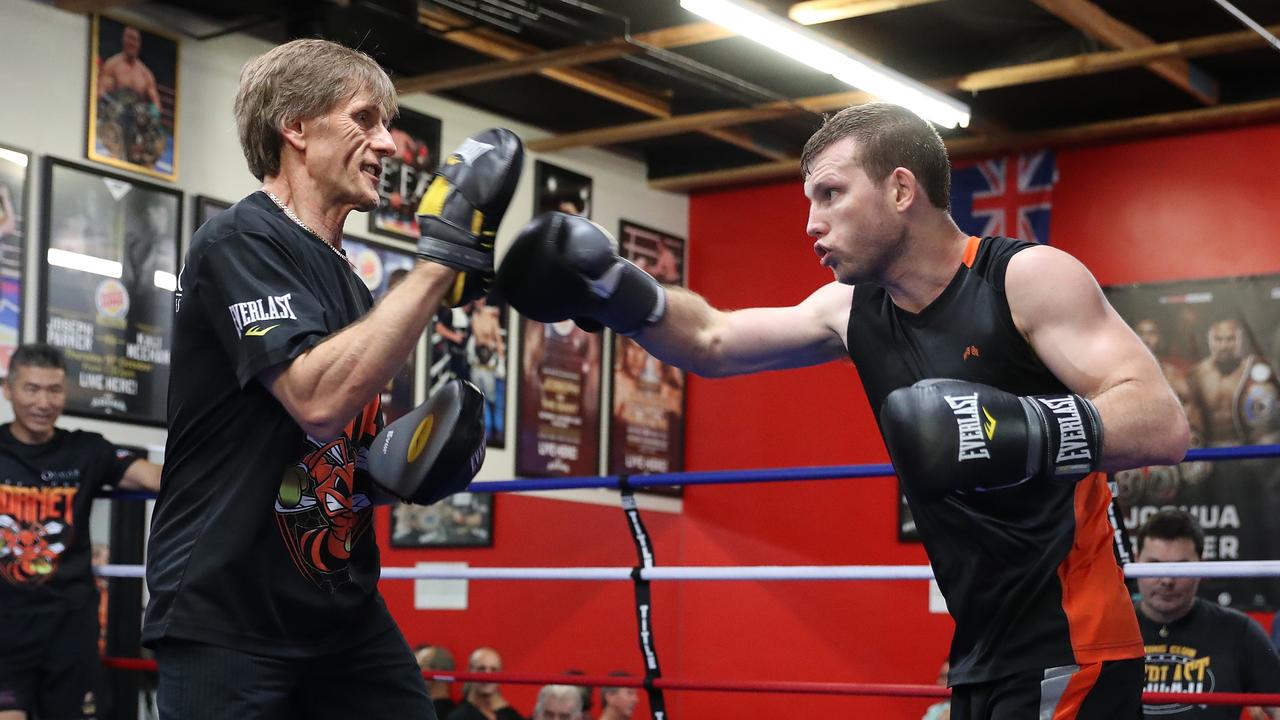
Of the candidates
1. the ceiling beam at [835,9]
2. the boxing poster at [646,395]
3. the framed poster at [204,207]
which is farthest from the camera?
Answer: the boxing poster at [646,395]

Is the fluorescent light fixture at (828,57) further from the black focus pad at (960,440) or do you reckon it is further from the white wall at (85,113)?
the black focus pad at (960,440)

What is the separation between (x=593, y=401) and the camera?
7.70 meters

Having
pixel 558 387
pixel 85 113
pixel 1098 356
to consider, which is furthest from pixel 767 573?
pixel 558 387

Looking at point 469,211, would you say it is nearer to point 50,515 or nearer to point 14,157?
point 50,515

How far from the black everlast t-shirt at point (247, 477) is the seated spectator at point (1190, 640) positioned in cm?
266

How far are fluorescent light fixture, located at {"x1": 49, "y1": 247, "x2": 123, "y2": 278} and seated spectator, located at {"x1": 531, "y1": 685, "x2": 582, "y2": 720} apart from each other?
2.29 metres

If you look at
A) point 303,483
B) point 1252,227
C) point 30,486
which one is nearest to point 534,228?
point 303,483

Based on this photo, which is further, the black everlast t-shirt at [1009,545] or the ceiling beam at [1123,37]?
the ceiling beam at [1123,37]

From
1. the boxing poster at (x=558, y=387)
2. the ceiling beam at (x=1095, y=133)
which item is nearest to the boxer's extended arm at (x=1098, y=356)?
the ceiling beam at (x=1095, y=133)

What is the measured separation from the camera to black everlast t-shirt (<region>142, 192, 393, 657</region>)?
1896 millimetres

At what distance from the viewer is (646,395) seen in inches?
315

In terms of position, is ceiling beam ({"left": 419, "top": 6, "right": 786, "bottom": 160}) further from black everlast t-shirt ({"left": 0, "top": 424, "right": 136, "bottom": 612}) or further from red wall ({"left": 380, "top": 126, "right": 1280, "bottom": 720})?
black everlast t-shirt ({"left": 0, "top": 424, "right": 136, "bottom": 612})

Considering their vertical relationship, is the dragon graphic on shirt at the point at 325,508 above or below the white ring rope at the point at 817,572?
above

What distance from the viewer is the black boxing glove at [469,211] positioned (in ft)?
6.27
